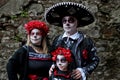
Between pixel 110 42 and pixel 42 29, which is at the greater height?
pixel 42 29

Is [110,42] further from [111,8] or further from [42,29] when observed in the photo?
[42,29]

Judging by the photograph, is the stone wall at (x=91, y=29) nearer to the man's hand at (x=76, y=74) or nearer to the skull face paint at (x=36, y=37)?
→ the skull face paint at (x=36, y=37)

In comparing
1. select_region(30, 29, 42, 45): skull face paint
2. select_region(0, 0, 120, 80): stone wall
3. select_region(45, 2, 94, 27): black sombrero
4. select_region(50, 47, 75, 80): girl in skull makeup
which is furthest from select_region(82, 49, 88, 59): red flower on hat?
select_region(0, 0, 120, 80): stone wall

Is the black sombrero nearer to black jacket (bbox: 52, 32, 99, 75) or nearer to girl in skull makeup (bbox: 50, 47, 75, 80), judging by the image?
black jacket (bbox: 52, 32, 99, 75)

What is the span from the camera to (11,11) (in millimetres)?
5801

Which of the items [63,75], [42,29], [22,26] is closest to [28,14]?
[22,26]

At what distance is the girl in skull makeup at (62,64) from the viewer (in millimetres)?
3434

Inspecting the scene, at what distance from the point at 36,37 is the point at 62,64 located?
0.41m

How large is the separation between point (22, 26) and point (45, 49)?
210cm

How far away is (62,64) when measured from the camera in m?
3.45

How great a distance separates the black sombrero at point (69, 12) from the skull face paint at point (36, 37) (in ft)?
0.62

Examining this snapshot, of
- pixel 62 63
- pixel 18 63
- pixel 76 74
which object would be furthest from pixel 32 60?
pixel 76 74

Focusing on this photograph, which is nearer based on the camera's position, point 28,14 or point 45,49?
point 45,49

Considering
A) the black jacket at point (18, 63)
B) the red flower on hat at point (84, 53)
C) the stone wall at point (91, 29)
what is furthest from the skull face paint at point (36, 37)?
the stone wall at point (91, 29)
